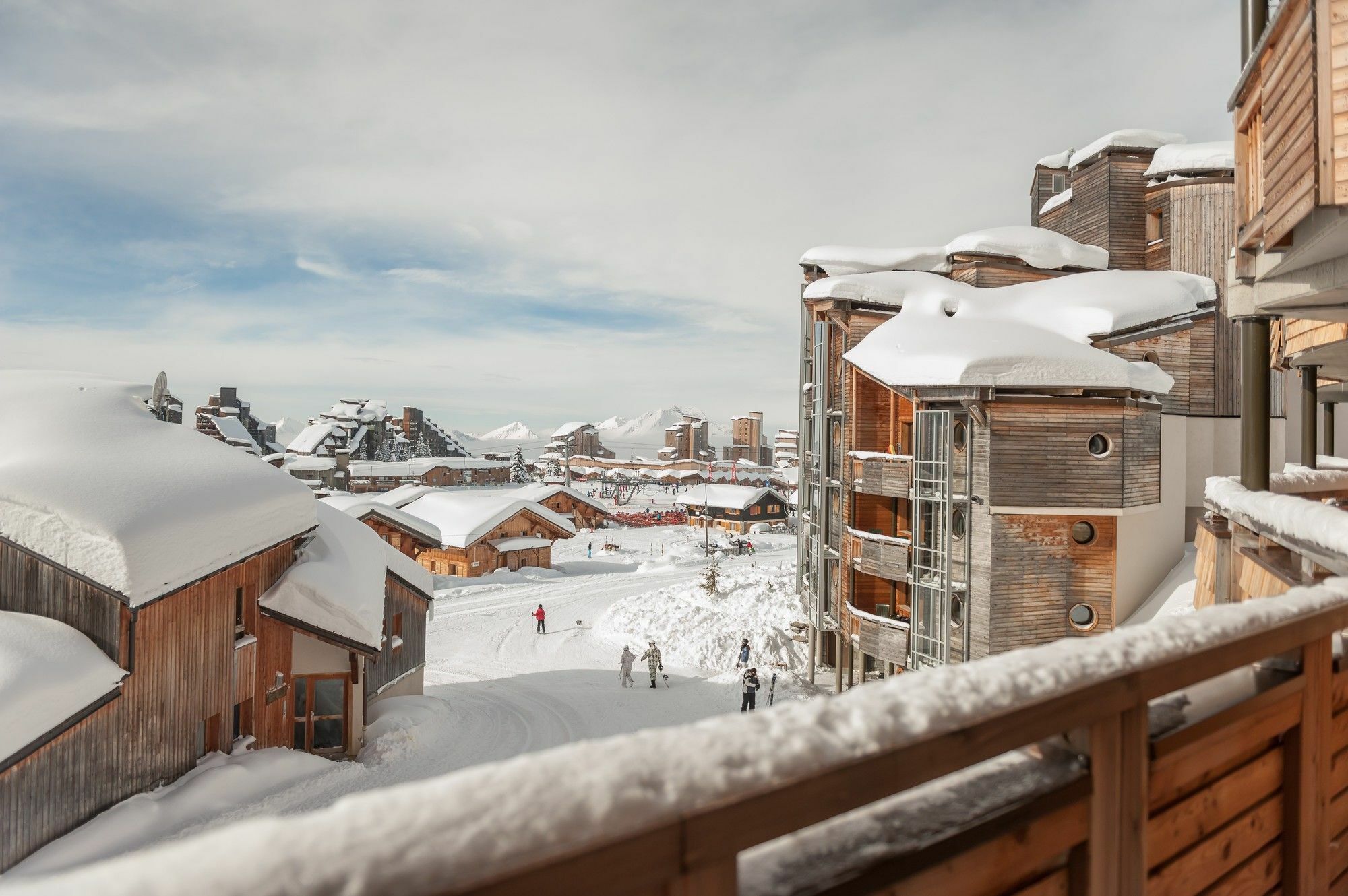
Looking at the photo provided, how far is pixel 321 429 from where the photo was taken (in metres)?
76.6

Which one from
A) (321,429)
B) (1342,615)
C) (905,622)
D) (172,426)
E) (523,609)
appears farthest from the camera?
(321,429)

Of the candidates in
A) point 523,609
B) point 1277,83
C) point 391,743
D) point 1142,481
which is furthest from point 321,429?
point 1277,83

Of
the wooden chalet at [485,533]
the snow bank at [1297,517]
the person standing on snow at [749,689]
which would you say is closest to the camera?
the snow bank at [1297,517]

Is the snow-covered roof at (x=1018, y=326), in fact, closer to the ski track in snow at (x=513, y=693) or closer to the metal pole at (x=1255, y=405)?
the metal pole at (x=1255, y=405)

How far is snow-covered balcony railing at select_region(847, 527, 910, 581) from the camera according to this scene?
18.1m

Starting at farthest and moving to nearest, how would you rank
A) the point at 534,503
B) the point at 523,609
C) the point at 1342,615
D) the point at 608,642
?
1. the point at 534,503
2. the point at 523,609
3. the point at 608,642
4. the point at 1342,615

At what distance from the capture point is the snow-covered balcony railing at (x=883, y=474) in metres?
18.2

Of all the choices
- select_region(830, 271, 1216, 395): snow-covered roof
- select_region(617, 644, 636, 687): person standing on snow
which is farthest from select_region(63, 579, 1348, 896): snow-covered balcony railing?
select_region(617, 644, 636, 687): person standing on snow

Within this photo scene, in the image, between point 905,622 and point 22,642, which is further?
point 905,622

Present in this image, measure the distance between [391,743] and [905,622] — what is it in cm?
1250

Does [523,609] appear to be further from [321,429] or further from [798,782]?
[321,429]

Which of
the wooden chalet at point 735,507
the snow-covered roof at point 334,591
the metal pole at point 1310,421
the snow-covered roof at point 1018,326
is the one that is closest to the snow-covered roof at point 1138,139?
the snow-covered roof at point 1018,326

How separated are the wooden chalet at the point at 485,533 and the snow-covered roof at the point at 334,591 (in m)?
20.0

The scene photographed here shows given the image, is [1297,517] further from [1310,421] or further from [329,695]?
[329,695]
